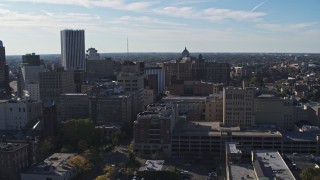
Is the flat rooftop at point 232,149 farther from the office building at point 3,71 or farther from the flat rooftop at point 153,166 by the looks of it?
the office building at point 3,71

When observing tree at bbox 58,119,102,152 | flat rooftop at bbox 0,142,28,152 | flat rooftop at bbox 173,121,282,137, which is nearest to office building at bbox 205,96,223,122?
flat rooftop at bbox 173,121,282,137

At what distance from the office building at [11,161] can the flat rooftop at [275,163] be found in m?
25.8

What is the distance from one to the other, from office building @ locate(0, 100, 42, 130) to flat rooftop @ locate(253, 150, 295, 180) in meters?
37.1

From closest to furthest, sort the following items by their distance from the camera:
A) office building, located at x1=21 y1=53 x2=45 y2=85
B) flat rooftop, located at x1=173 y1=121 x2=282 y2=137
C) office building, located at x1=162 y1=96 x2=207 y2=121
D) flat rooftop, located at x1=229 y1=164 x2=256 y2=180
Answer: flat rooftop, located at x1=229 y1=164 x2=256 y2=180 → flat rooftop, located at x1=173 y1=121 x2=282 y2=137 → office building, located at x1=162 y1=96 x2=207 y2=121 → office building, located at x1=21 y1=53 x2=45 y2=85

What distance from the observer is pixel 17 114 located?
68.6m

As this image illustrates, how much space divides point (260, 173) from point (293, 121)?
34268 millimetres

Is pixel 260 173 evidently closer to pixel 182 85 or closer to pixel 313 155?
pixel 313 155

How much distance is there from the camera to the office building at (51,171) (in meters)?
45.0

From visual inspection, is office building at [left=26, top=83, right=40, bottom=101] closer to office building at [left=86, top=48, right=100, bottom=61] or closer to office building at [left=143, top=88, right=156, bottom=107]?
office building at [left=143, top=88, right=156, bottom=107]

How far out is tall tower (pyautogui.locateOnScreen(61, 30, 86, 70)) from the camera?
163875 mm

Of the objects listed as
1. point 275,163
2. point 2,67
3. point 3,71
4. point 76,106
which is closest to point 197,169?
point 275,163

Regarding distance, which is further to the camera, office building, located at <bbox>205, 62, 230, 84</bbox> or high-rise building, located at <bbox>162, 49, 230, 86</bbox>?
high-rise building, located at <bbox>162, 49, 230, 86</bbox>

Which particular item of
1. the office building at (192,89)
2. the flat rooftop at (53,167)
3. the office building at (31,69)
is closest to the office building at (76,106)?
the flat rooftop at (53,167)

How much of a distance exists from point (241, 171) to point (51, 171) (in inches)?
778
